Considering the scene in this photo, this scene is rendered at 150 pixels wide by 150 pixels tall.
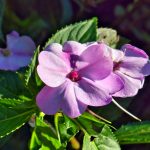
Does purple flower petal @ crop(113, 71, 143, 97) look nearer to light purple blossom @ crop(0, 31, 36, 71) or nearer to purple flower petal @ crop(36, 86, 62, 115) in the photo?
purple flower petal @ crop(36, 86, 62, 115)

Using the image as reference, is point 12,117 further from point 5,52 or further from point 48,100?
point 5,52

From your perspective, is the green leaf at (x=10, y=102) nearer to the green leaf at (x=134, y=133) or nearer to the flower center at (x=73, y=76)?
the flower center at (x=73, y=76)

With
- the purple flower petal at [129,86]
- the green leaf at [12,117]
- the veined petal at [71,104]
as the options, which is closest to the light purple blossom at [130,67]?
the purple flower petal at [129,86]

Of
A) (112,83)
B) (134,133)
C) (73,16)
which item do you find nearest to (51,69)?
(112,83)

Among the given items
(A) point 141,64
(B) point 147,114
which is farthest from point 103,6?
(A) point 141,64

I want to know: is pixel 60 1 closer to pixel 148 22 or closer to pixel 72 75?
pixel 148 22
